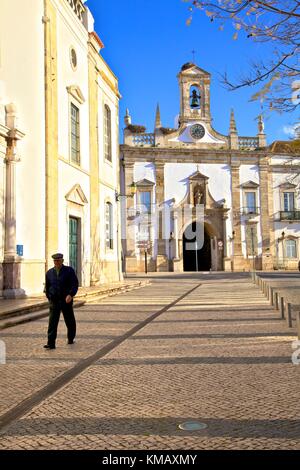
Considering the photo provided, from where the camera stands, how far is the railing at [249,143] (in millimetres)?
44394

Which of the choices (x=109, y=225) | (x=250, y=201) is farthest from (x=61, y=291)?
(x=250, y=201)

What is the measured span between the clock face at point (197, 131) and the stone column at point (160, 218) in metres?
4.01

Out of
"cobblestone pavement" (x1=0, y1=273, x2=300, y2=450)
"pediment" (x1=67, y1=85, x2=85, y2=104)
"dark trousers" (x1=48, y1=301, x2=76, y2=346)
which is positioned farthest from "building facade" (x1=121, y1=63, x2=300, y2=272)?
"dark trousers" (x1=48, y1=301, x2=76, y2=346)

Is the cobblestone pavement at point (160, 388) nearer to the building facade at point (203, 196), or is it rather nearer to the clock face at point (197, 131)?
the building facade at point (203, 196)

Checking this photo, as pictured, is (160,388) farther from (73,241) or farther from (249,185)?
(249,185)

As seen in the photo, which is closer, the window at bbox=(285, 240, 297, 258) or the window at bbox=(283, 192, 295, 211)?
the window at bbox=(285, 240, 297, 258)

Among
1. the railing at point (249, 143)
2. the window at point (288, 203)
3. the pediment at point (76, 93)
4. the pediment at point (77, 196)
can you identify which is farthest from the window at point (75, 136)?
the window at point (288, 203)

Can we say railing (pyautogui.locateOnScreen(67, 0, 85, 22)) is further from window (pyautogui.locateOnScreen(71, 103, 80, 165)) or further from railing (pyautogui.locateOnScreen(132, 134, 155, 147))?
railing (pyautogui.locateOnScreen(132, 134, 155, 147))

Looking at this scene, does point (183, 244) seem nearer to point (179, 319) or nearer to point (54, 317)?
point (179, 319)

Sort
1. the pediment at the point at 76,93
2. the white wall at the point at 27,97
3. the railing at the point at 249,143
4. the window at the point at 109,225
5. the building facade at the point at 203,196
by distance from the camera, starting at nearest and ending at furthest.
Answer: the white wall at the point at 27,97
the pediment at the point at 76,93
the window at the point at 109,225
the building facade at the point at 203,196
the railing at the point at 249,143

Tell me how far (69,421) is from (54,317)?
11.1 feet

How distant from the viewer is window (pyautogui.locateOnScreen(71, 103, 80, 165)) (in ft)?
58.6

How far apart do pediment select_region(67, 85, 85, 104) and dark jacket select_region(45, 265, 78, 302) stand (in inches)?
444

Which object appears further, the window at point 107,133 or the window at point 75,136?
the window at point 107,133
